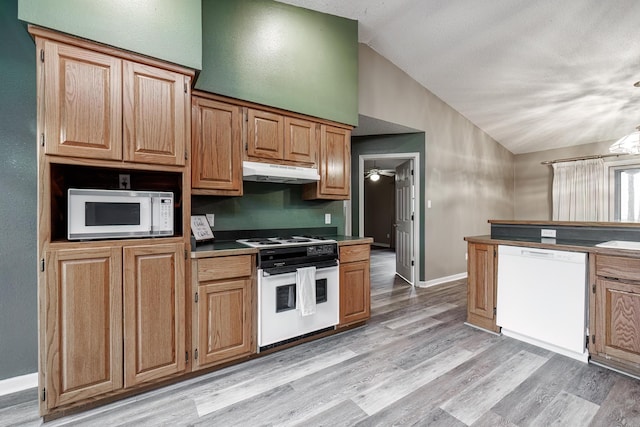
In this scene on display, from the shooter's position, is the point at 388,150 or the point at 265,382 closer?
the point at 265,382

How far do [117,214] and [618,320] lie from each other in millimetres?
3530

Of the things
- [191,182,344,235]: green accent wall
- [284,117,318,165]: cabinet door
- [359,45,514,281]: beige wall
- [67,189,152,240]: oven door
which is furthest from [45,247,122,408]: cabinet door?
[359,45,514,281]: beige wall

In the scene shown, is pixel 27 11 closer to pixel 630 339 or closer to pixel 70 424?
pixel 70 424

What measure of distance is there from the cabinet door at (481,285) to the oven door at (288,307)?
1433 mm

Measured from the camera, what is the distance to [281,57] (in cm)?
269

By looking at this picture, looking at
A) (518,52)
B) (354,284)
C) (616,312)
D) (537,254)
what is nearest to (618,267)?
(616,312)

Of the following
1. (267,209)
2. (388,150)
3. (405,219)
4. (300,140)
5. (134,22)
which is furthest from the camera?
(405,219)

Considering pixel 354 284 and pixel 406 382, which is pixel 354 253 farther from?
pixel 406 382

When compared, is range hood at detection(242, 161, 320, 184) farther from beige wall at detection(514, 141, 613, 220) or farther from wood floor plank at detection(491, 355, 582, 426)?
beige wall at detection(514, 141, 613, 220)

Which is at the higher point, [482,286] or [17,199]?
[17,199]

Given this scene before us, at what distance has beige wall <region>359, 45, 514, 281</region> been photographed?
3.85m

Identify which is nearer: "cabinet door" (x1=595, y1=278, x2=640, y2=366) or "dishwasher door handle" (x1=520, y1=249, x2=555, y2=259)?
"cabinet door" (x1=595, y1=278, x2=640, y2=366)

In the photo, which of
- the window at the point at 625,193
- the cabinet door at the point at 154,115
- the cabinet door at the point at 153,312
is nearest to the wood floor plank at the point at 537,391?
the cabinet door at the point at 153,312

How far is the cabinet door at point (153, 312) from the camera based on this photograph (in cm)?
180
